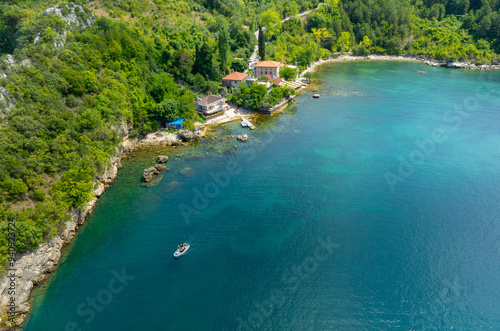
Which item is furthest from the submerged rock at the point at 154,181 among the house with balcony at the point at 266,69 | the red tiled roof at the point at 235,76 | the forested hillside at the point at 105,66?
the house with balcony at the point at 266,69

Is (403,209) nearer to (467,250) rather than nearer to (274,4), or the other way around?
(467,250)

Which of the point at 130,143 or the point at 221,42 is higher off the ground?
the point at 221,42

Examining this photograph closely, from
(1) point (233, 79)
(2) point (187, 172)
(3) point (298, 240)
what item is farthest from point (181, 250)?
(1) point (233, 79)

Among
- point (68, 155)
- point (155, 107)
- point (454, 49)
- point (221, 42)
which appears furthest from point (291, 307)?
point (454, 49)

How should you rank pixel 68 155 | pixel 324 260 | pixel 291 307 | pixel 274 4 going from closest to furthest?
pixel 291 307, pixel 324 260, pixel 68 155, pixel 274 4

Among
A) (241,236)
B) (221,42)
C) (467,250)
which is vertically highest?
(221,42)

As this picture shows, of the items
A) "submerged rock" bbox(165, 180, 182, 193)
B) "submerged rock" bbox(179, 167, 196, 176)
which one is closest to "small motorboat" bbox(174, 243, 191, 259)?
"submerged rock" bbox(165, 180, 182, 193)
